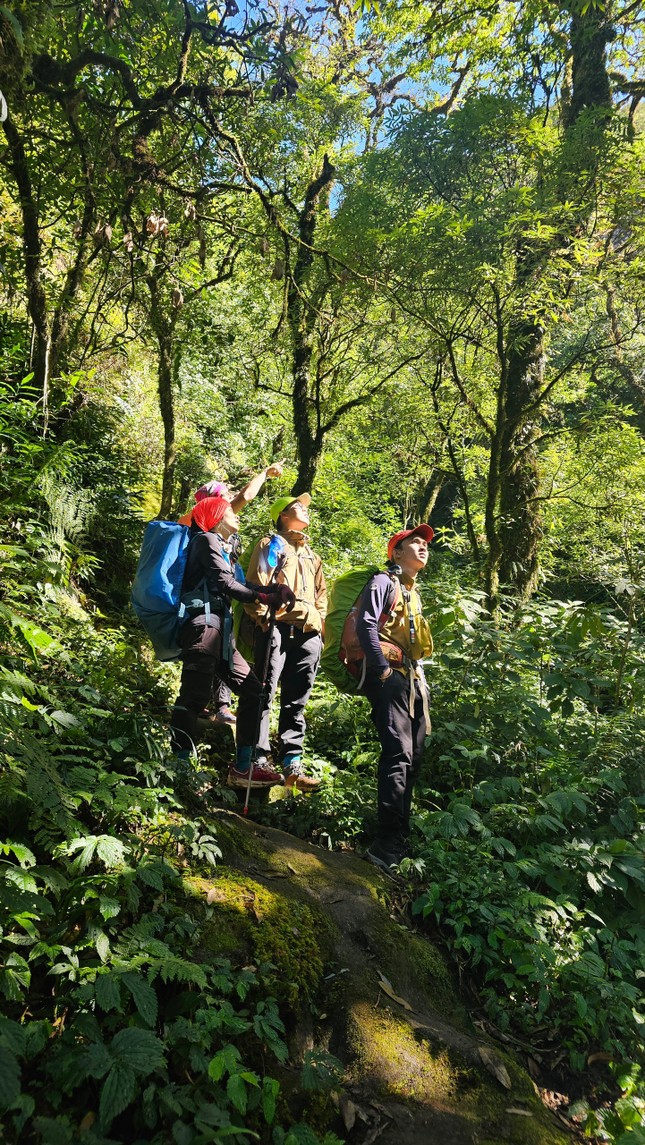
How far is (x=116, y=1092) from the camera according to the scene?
199 cm

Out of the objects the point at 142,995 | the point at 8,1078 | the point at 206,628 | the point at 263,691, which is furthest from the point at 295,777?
the point at 8,1078

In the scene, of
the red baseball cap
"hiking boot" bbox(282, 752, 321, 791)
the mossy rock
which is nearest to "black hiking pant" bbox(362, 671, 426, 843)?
the mossy rock

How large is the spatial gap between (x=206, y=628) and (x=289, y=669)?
2.84 feet

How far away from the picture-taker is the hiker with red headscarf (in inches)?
179

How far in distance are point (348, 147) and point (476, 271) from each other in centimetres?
458

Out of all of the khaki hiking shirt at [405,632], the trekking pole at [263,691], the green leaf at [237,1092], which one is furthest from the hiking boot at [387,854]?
the green leaf at [237,1092]

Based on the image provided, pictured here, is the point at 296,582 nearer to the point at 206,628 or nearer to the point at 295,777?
the point at 206,628

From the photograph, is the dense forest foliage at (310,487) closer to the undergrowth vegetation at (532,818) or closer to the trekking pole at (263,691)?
the undergrowth vegetation at (532,818)

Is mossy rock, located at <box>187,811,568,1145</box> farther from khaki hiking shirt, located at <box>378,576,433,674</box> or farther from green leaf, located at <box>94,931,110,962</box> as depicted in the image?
khaki hiking shirt, located at <box>378,576,433,674</box>

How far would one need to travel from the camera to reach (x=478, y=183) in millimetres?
7477

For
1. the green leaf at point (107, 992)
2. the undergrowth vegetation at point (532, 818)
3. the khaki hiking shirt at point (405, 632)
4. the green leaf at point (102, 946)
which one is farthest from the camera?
the khaki hiking shirt at point (405, 632)

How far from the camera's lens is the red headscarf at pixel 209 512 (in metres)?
5.00

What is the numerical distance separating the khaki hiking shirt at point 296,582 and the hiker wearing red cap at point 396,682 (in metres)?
0.51

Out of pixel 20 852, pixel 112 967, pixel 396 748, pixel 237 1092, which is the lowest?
pixel 237 1092
